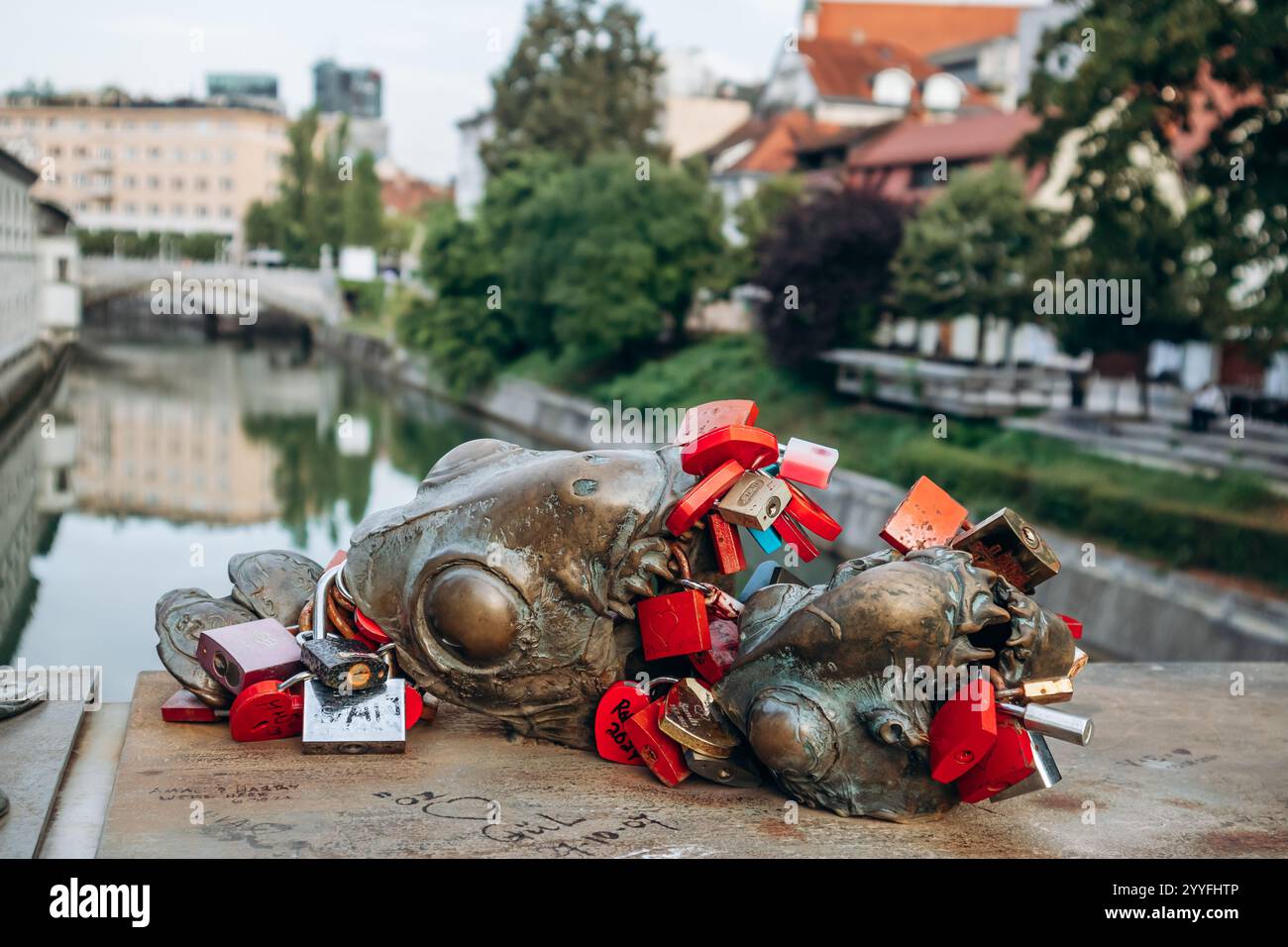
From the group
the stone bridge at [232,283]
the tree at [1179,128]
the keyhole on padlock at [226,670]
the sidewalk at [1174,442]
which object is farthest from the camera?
the stone bridge at [232,283]

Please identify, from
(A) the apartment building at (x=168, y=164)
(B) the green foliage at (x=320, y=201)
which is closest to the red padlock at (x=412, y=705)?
(B) the green foliage at (x=320, y=201)

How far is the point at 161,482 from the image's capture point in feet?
90.3

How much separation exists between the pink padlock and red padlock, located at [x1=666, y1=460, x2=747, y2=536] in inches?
7.9

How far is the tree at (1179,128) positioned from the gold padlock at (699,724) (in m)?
14.6

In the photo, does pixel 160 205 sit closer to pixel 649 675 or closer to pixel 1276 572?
pixel 1276 572

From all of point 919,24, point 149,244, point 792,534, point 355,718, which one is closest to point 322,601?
point 355,718

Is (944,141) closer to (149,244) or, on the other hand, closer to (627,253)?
(627,253)

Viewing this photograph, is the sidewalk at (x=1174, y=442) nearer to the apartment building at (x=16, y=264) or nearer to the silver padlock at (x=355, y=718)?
the silver padlock at (x=355, y=718)

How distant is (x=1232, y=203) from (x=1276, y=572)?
5.06 m

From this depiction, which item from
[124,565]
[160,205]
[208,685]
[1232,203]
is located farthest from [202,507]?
[160,205]

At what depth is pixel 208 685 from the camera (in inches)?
260

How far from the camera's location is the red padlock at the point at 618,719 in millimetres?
6289

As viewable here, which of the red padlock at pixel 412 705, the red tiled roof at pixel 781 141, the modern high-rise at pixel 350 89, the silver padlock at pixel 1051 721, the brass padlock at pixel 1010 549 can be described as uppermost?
the modern high-rise at pixel 350 89

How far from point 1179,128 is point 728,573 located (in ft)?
53.9
